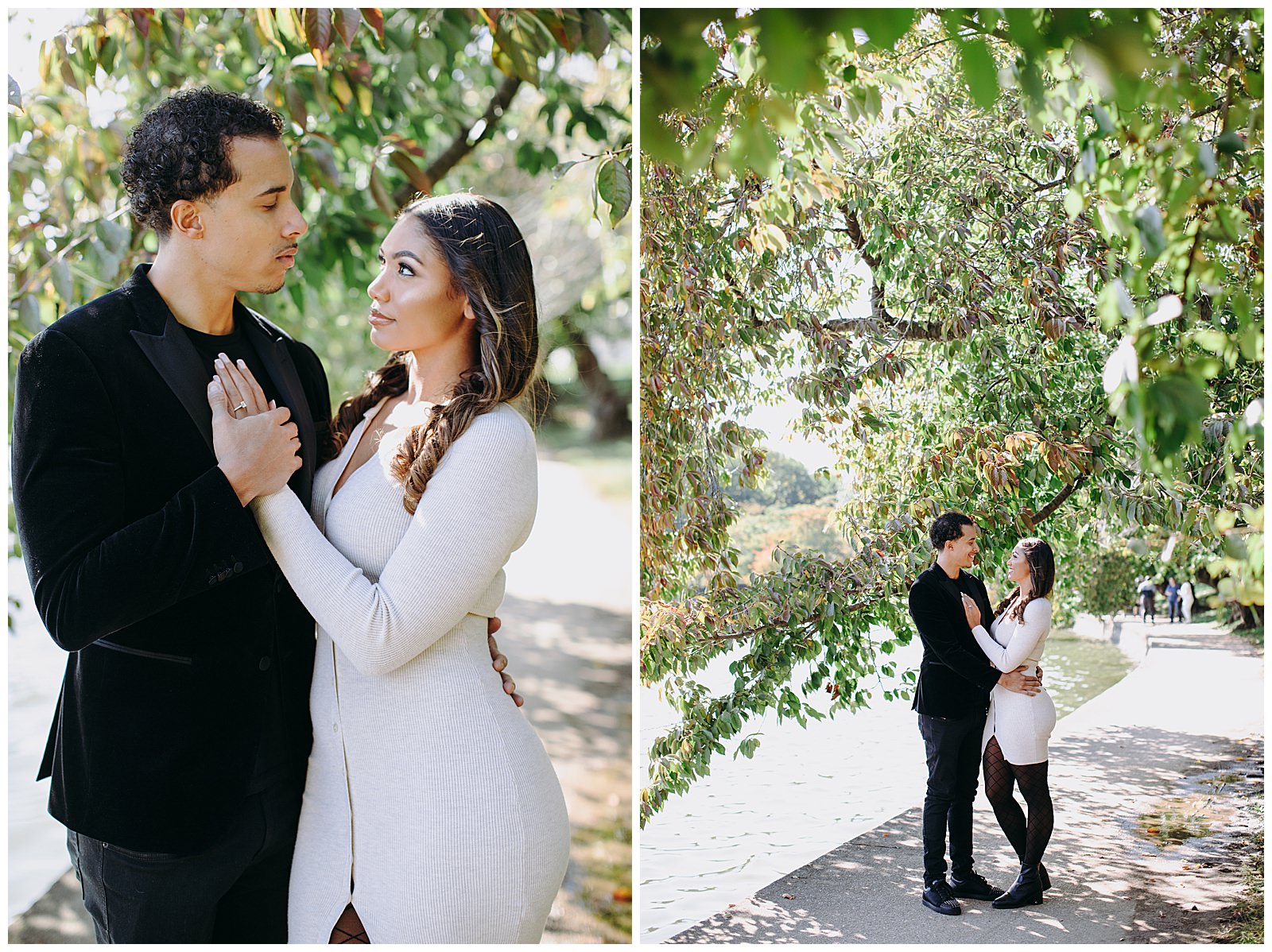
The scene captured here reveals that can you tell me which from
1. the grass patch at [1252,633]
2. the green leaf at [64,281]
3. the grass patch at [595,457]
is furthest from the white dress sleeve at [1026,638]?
the grass patch at [595,457]

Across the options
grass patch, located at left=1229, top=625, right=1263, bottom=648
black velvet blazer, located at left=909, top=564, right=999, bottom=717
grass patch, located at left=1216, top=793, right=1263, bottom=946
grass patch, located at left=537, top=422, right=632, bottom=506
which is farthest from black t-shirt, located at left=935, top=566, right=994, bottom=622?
grass patch, located at left=537, top=422, right=632, bottom=506

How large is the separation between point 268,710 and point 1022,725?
1.60 m

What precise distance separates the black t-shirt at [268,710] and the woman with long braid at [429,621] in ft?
0.16

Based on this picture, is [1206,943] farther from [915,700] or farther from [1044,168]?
[1044,168]

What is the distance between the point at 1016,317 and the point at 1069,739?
0.96 metres

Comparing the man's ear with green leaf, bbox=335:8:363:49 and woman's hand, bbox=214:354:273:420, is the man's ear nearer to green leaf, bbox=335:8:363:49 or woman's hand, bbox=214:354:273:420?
woman's hand, bbox=214:354:273:420

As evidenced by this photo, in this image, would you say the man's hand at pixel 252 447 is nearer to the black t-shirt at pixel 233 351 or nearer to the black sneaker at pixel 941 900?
the black t-shirt at pixel 233 351

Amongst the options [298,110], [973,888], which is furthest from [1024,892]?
[298,110]

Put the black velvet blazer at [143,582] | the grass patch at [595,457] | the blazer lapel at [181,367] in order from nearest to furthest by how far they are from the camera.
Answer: the black velvet blazer at [143,582]
the blazer lapel at [181,367]
the grass patch at [595,457]

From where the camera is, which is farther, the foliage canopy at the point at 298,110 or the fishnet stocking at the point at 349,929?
the foliage canopy at the point at 298,110

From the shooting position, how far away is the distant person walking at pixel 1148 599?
230 centimetres

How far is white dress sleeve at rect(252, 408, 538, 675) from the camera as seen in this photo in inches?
55.2

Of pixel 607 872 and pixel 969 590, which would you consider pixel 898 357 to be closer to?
pixel 969 590

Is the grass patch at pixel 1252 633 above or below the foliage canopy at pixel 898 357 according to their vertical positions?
below
